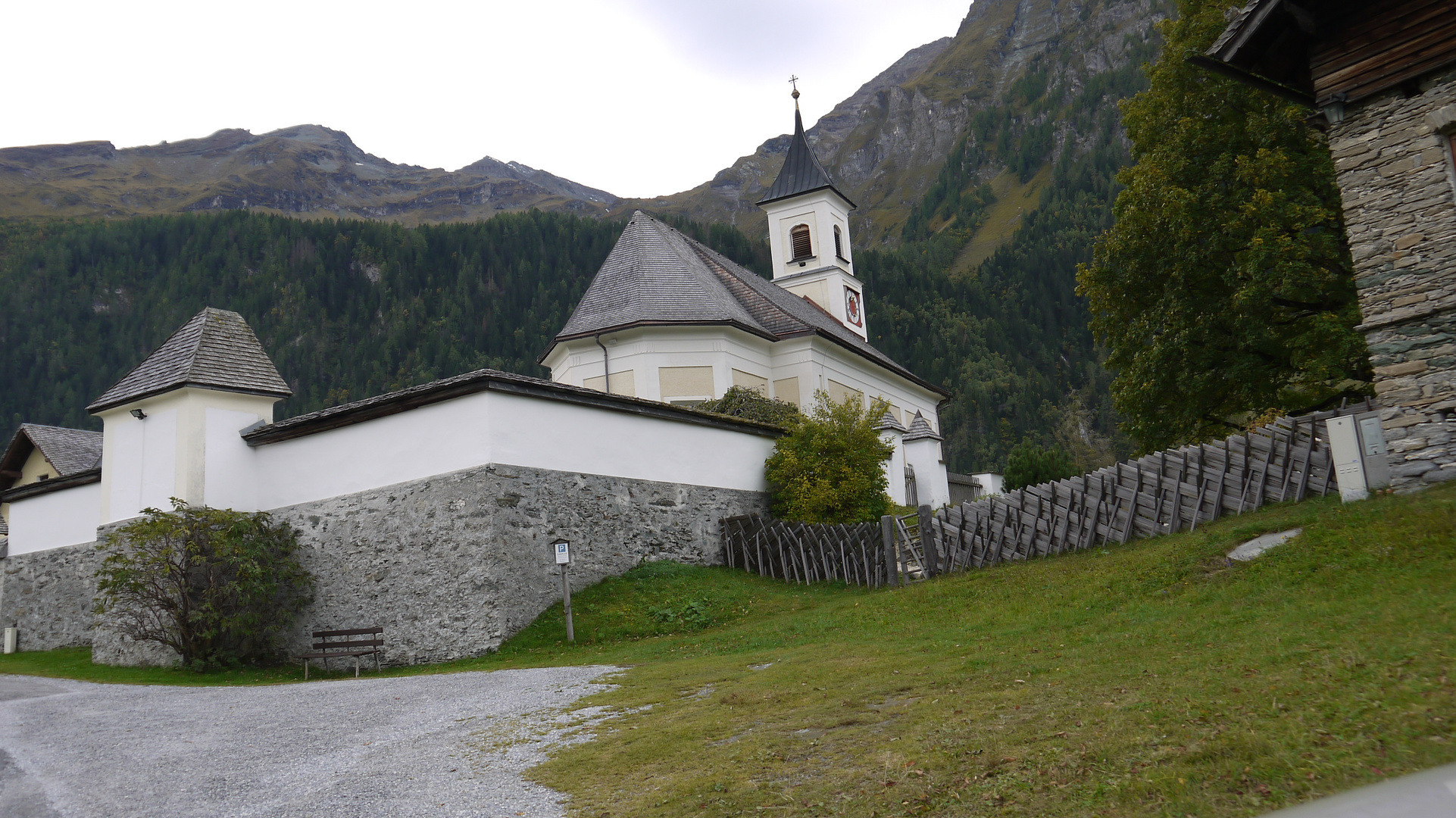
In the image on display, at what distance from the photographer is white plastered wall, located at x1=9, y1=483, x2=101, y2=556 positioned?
933 inches

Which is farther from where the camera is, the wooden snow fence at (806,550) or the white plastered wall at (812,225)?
the white plastered wall at (812,225)

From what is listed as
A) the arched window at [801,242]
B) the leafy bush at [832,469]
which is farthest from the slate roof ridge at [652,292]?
the arched window at [801,242]

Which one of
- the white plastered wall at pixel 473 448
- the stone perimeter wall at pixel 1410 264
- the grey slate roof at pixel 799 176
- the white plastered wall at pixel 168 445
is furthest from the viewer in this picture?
the grey slate roof at pixel 799 176

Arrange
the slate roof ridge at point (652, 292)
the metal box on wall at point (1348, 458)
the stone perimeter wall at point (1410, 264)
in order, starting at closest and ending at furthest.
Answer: the stone perimeter wall at point (1410, 264)
the metal box on wall at point (1348, 458)
the slate roof ridge at point (652, 292)

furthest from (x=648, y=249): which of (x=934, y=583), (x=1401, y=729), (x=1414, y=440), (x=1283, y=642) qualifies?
(x=1401, y=729)

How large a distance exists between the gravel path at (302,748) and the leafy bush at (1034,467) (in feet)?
105

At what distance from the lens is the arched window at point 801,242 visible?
46250mm

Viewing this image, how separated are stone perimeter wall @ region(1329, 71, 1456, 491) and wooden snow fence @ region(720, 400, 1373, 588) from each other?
1.44 meters

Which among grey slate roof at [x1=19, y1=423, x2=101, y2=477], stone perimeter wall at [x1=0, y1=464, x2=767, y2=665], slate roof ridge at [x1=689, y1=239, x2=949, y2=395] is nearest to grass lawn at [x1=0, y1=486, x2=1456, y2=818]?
stone perimeter wall at [x1=0, y1=464, x2=767, y2=665]

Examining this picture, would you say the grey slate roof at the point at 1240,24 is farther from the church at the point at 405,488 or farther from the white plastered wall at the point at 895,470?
the white plastered wall at the point at 895,470

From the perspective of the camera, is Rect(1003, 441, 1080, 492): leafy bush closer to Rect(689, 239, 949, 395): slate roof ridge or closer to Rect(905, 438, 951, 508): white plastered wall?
Rect(689, 239, 949, 395): slate roof ridge

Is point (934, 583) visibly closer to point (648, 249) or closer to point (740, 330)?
point (740, 330)

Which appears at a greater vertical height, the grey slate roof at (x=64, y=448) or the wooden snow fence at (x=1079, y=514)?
the grey slate roof at (x=64, y=448)

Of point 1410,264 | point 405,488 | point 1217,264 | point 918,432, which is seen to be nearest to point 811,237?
point 918,432
